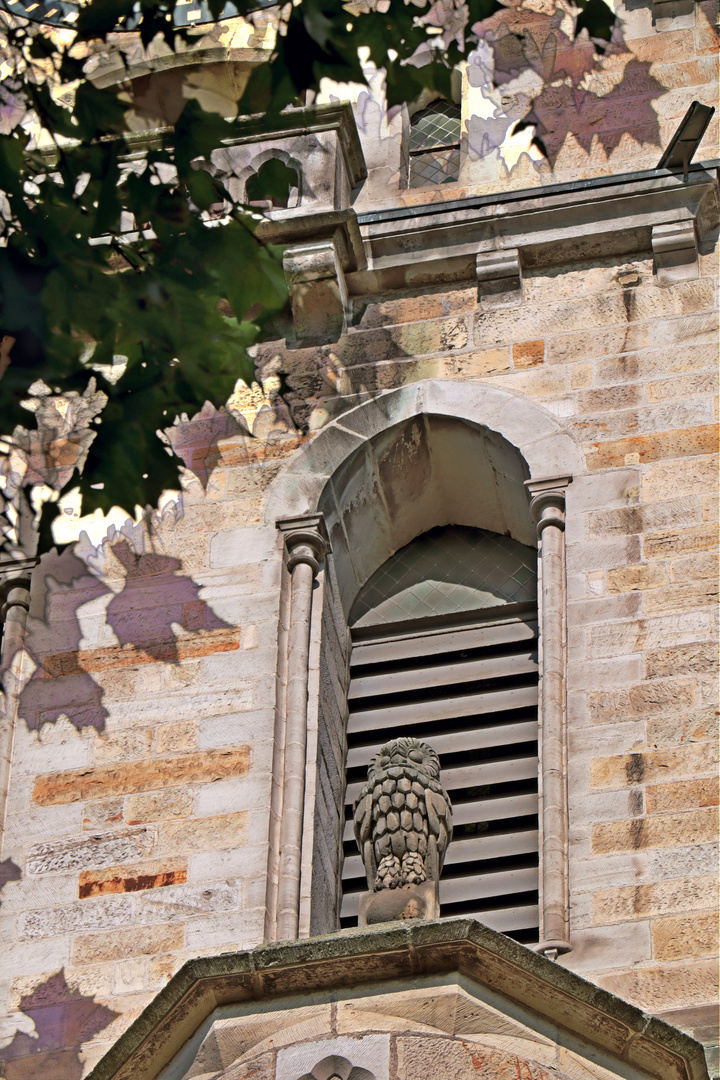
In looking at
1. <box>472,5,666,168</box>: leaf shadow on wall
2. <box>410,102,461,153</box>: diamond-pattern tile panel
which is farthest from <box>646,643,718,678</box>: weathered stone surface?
<box>410,102,461,153</box>: diamond-pattern tile panel

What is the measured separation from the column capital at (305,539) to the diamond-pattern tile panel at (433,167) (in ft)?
9.19

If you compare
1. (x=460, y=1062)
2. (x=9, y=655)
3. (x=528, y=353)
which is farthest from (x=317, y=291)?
(x=460, y=1062)

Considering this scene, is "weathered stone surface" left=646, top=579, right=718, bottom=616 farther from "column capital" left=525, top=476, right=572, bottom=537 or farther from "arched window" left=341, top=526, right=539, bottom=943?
"arched window" left=341, top=526, right=539, bottom=943

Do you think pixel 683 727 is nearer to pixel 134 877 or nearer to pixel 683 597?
pixel 683 597

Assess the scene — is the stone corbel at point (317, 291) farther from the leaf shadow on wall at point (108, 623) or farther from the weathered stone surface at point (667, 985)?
the weathered stone surface at point (667, 985)

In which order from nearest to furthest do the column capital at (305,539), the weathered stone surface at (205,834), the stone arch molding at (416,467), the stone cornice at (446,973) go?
the stone cornice at (446,973)
the weathered stone surface at (205,834)
the column capital at (305,539)
the stone arch molding at (416,467)

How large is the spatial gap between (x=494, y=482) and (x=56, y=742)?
8.92ft

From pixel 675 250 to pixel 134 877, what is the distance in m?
4.45

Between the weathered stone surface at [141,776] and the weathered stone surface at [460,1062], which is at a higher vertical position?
the weathered stone surface at [141,776]

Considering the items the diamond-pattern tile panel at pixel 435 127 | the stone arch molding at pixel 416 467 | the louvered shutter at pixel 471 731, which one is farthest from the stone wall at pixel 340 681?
the diamond-pattern tile panel at pixel 435 127

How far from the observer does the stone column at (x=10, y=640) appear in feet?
36.9

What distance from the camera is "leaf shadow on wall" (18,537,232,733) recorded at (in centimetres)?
1145

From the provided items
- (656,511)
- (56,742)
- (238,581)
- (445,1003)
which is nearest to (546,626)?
(656,511)

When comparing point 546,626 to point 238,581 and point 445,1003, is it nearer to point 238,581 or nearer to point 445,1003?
point 238,581
